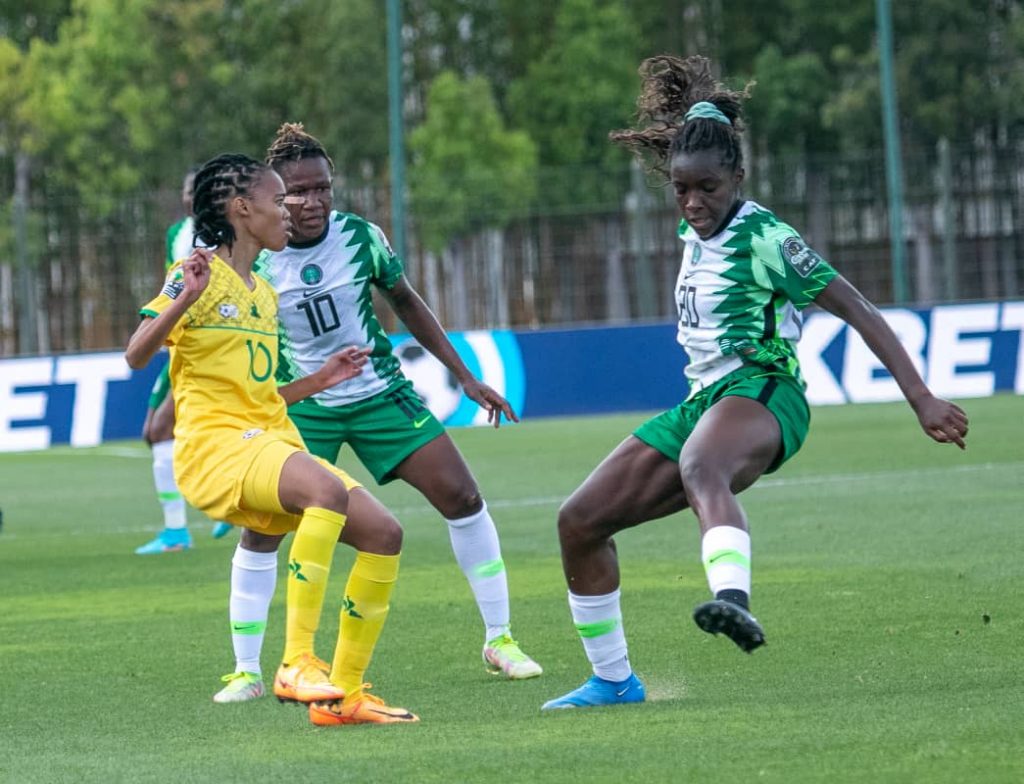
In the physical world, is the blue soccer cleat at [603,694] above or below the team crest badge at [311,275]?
below

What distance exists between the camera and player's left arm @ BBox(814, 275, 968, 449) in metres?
6.44

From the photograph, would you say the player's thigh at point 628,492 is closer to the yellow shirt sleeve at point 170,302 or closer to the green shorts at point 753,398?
the green shorts at point 753,398

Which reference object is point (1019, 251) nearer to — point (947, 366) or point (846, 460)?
point (947, 366)

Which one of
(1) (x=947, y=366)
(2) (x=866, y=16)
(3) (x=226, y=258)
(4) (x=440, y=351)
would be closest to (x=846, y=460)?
(1) (x=947, y=366)

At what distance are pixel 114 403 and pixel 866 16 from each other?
33487 mm

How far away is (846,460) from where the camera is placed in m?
16.5

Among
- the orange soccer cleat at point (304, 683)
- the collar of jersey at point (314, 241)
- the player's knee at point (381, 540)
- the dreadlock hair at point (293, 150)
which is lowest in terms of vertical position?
the orange soccer cleat at point (304, 683)

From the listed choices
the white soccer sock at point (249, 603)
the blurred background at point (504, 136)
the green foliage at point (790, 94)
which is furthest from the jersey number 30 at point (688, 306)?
the green foliage at point (790, 94)

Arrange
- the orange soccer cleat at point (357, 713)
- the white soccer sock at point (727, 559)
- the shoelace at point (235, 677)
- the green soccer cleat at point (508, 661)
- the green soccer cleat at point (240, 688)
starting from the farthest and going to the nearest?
the green soccer cleat at point (508, 661) < the shoelace at point (235, 677) < the green soccer cleat at point (240, 688) < the orange soccer cleat at point (357, 713) < the white soccer sock at point (727, 559)

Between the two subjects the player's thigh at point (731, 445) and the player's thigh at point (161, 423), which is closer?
the player's thigh at point (731, 445)

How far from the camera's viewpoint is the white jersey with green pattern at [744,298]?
6797 mm

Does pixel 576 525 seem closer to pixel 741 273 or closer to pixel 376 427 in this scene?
pixel 741 273

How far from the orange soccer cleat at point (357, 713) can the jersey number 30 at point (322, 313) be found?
1.91 meters

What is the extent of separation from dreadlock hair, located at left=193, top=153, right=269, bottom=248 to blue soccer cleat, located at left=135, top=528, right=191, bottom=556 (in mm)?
6183
